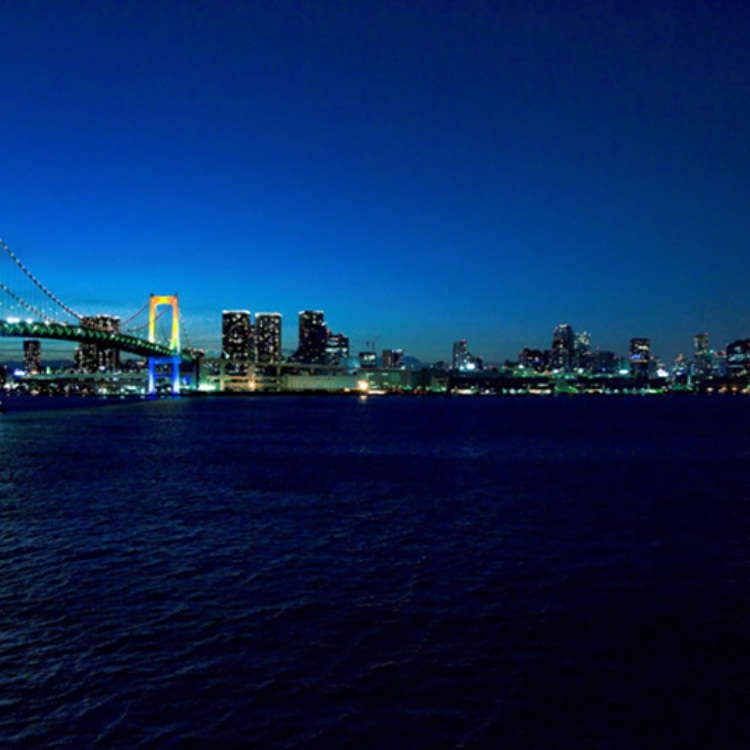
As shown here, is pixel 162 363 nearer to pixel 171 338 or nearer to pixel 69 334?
pixel 171 338

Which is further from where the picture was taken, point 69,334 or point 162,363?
point 162,363

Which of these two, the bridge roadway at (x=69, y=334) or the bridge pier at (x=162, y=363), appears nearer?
the bridge roadway at (x=69, y=334)

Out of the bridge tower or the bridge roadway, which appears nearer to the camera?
the bridge roadway

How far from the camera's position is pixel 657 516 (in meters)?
22.8

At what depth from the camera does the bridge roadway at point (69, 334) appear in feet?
258

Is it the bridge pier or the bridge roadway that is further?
the bridge pier

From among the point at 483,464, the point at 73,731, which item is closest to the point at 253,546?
the point at 73,731

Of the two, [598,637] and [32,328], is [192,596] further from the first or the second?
[32,328]

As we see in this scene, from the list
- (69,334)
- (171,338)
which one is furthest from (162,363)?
(69,334)

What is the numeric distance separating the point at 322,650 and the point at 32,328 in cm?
7917

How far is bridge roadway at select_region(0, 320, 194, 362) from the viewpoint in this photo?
7869 cm

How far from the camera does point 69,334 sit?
293ft

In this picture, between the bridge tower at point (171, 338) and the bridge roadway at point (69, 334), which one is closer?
the bridge roadway at point (69, 334)

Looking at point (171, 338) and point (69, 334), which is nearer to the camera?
point (69, 334)
